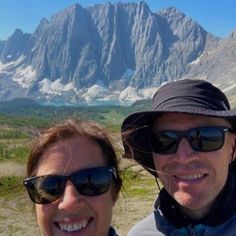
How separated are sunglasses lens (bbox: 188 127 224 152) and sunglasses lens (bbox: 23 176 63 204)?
1.15m

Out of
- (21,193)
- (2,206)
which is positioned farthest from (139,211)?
(21,193)

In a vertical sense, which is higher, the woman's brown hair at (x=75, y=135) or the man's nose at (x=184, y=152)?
the woman's brown hair at (x=75, y=135)

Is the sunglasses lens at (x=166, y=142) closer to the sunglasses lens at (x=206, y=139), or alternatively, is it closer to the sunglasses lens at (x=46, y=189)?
the sunglasses lens at (x=206, y=139)

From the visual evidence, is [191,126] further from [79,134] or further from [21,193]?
[21,193]

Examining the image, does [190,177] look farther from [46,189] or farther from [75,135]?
[46,189]

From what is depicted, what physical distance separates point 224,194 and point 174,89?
986 mm

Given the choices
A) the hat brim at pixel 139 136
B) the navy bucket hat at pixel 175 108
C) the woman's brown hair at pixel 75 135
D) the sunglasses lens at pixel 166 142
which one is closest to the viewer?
the woman's brown hair at pixel 75 135

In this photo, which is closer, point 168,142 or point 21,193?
point 168,142

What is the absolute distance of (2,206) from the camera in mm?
30859

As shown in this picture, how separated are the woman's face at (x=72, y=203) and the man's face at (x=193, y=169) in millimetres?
624

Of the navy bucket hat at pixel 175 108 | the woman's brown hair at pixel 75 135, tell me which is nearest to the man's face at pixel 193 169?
the navy bucket hat at pixel 175 108

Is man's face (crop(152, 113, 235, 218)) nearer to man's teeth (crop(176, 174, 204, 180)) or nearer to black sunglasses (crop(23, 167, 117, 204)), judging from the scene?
man's teeth (crop(176, 174, 204, 180))

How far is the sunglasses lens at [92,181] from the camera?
310 cm

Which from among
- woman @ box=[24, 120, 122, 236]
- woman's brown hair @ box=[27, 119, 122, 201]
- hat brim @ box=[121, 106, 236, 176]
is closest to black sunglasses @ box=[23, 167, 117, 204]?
woman @ box=[24, 120, 122, 236]
